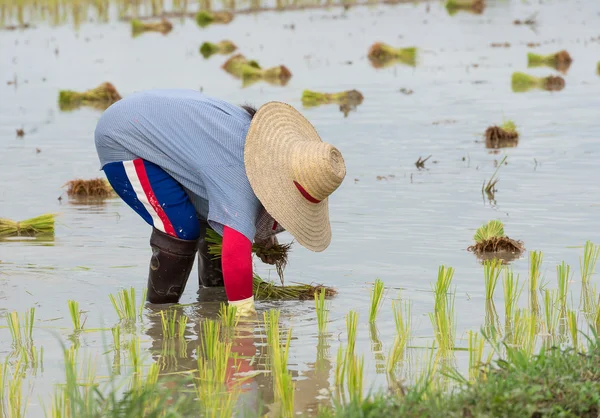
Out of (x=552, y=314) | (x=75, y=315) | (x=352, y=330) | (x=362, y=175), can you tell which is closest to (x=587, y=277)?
(x=552, y=314)

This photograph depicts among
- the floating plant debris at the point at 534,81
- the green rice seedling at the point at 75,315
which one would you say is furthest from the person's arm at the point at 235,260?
the floating plant debris at the point at 534,81

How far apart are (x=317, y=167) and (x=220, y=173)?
49cm

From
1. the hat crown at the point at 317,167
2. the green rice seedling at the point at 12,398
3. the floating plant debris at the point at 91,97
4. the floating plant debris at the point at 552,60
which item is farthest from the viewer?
the floating plant debris at the point at 552,60

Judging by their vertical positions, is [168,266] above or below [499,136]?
below

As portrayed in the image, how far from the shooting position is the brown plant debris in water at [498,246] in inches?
267

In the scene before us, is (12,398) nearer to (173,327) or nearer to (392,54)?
(173,327)

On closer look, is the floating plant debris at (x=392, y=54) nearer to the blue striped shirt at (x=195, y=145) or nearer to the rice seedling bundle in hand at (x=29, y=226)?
the rice seedling bundle in hand at (x=29, y=226)

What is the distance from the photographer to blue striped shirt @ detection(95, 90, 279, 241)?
5.12m

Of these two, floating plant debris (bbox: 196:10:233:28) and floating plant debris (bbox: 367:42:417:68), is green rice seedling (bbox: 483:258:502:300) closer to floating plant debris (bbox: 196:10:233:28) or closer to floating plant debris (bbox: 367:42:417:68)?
floating plant debris (bbox: 367:42:417:68)

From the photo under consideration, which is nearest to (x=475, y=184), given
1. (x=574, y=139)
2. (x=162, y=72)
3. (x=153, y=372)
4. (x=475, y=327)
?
(x=574, y=139)

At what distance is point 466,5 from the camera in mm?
32656

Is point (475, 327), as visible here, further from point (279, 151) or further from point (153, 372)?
point (153, 372)

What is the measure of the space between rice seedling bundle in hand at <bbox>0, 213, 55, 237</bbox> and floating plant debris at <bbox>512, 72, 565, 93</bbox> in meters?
9.47

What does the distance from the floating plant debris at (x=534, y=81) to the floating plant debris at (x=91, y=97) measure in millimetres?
5836
